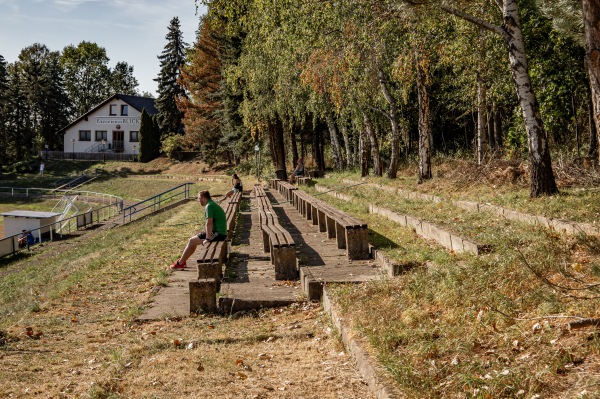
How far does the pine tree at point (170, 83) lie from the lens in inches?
2530

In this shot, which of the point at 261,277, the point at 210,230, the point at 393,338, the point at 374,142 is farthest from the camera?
the point at 374,142

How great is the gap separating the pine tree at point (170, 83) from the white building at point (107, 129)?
832 centimetres

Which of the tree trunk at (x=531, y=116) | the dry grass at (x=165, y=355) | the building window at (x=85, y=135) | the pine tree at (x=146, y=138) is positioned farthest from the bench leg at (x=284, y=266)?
the building window at (x=85, y=135)

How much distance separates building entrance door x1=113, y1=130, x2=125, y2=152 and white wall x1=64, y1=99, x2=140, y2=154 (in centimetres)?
28

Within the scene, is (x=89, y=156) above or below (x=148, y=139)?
below

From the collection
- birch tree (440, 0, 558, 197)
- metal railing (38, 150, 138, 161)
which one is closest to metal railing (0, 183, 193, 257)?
metal railing (38, 150, 138, 161)

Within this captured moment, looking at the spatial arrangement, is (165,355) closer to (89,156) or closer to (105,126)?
(89,156)

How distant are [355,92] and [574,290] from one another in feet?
57.2

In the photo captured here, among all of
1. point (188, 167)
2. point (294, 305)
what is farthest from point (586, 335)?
point (188, 167)

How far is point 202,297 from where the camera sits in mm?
→ 7500

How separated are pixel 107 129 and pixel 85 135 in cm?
302

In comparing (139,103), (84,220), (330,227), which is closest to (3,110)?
(139,103)

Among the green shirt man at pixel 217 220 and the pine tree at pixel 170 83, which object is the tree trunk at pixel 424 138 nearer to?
the green shirt man at pixel 217 220

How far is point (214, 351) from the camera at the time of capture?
19.2 feet
